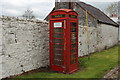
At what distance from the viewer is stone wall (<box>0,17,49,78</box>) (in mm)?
5238

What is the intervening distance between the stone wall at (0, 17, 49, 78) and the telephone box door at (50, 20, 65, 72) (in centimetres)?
70

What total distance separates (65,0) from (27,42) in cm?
563

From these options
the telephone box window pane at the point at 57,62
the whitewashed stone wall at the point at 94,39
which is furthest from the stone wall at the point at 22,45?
the whitewashed stone wall at the point at 94,39

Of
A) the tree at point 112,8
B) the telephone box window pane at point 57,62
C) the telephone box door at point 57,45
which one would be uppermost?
the tree at point 112,8

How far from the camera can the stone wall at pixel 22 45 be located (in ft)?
17.2

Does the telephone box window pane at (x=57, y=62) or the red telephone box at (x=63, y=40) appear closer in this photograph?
the red telephone box at (x=63, y=40)

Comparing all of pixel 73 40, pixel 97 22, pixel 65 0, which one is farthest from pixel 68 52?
pixel 97 22

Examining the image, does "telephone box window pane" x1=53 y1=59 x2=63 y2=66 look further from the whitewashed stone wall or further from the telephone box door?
the whitewashed stone wall

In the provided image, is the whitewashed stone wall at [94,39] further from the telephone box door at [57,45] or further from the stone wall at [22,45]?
the telephone box door at [57,45]

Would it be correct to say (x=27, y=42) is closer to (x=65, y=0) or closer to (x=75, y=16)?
(x=75, y=16)

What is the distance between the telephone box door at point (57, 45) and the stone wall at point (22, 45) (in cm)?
70

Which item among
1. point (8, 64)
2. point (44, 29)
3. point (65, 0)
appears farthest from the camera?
point (65, 0)

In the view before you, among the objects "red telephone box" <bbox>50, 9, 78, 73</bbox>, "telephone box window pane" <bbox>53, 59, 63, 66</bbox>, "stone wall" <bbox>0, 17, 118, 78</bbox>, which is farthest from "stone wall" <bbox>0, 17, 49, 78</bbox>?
"telephone box window pane" <bbox>53, 59, 63, 66</bbox>

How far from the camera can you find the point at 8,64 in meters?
5.32
